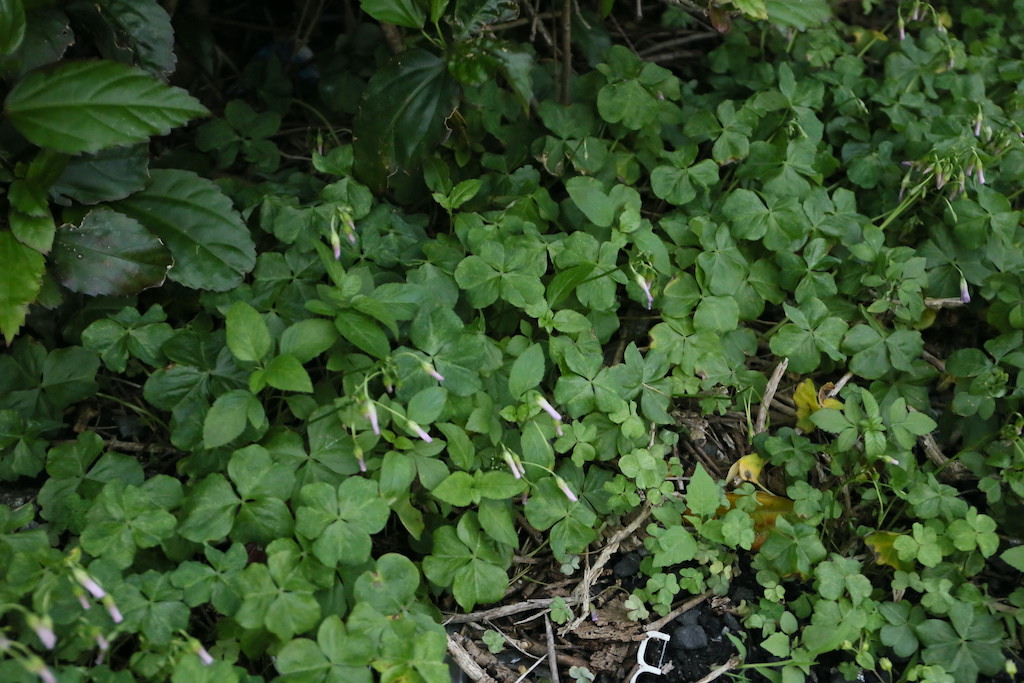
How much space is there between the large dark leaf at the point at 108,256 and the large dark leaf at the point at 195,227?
62mm

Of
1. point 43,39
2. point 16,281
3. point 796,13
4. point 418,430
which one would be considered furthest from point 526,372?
point 43,39

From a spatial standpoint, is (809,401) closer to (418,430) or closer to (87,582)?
(418,430)

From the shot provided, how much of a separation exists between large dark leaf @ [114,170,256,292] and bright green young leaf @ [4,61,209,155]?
0.34 m

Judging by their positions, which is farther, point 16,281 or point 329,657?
point 16,281

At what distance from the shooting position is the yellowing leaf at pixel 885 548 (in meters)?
2.24

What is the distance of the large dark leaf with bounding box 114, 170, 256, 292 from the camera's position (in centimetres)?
229

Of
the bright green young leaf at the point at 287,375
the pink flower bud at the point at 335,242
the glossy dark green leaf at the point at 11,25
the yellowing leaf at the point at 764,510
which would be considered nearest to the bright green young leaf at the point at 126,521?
the bright green young leaf at the point at 287,375

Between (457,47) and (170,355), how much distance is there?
1166 mm

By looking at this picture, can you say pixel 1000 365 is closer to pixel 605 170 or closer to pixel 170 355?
pixel 605 170

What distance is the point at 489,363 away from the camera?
7.34 feet

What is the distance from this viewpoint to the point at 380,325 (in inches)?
88.3

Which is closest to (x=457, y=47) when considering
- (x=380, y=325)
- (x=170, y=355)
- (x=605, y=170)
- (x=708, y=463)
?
(x=605, y=170)

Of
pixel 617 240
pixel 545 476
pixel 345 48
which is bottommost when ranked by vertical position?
pixel 545 476

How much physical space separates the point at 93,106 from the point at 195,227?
42 centimetres
